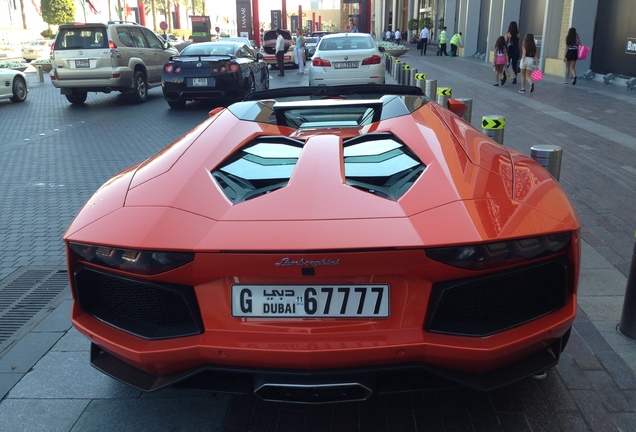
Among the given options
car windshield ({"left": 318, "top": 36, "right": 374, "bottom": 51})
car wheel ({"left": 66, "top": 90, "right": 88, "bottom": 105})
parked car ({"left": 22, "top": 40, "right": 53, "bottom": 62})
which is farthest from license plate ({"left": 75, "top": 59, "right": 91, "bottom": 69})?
parked car ({"left": 22, "top": 40, "right": 53, "bottom": 62})

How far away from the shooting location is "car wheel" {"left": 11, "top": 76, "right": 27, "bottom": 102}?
15664 millimetres

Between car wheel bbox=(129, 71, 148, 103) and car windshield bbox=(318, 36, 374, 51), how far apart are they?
191 inches

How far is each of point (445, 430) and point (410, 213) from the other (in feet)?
3.25

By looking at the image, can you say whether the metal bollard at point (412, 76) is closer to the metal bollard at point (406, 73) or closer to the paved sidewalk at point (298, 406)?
the metal bollard at point (406, 73)

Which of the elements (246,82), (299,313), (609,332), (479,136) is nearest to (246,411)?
(299,313)

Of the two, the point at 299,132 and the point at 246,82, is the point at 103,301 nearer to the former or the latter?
the point at 299,132

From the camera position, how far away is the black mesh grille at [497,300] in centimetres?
208

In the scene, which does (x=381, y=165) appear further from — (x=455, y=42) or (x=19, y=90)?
(x=455, y=42)

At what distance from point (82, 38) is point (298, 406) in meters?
14.1

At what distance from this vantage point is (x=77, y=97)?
15.2m

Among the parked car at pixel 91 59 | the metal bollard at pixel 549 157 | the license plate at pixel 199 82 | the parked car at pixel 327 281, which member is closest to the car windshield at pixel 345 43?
the license plate at pixel 199 82

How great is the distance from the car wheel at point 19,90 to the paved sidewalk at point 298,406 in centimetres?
799

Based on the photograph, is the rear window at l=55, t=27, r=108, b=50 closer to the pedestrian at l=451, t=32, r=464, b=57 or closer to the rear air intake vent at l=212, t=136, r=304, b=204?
the rear air intake vent at l=212, t=136, r=304, b=204

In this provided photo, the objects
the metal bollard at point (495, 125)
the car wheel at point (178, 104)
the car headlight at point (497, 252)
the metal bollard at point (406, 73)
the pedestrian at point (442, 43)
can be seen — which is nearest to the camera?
the car headlight at point (497, 252)
